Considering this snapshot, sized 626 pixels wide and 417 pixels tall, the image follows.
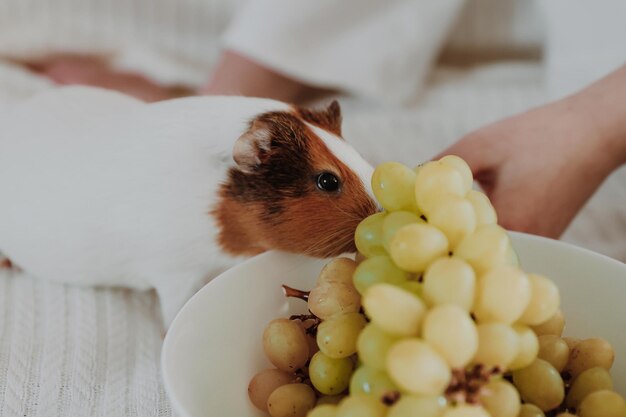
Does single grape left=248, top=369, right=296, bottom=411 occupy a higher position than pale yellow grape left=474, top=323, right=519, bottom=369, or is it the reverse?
pale yellow grape left=474, top=323, right=519, bottom=369

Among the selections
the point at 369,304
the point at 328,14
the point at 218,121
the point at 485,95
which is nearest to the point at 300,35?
the point at 328,14

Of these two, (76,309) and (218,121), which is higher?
(218,121)

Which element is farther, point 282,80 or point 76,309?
point 282,80

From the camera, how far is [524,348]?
438 mm

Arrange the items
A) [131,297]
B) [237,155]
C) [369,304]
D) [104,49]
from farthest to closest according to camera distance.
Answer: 1. [104,49]
2. [131,297]
3. [237,155]
4. [369,304]

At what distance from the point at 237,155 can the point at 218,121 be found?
6 cm

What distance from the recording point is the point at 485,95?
1.28m

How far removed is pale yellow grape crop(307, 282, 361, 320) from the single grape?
6cm

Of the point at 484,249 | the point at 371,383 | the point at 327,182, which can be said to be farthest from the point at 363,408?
the point at 327,182

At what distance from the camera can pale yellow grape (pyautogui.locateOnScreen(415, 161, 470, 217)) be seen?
0.48 metres

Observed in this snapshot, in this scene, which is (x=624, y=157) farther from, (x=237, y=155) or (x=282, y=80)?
(x=282, y=80)

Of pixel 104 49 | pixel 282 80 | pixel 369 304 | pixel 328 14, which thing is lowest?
pixel 104 49

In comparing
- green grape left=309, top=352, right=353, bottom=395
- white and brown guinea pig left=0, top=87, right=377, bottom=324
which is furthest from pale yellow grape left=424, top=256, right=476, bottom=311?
white and brown guinea pig left=0, top=87, right=377, bottom=324

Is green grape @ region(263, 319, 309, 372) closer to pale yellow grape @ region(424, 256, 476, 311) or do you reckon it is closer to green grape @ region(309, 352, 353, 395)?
green grape @ region(309, 352, 353, 395)
